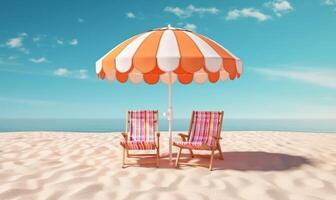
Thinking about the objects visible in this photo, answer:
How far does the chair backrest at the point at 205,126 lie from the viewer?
7242mm

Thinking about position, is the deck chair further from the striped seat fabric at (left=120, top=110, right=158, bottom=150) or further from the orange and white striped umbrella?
the orange and white striped umbrella

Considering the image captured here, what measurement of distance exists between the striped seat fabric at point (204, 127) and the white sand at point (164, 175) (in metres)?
0.48

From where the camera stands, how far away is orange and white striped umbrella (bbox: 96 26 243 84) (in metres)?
6.22

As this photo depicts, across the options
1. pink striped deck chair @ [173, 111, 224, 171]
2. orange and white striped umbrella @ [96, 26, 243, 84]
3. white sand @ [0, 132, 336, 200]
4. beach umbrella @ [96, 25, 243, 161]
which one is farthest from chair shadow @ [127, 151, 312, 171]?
orange and white striped umbrella @ [96, 26, 243, 84]

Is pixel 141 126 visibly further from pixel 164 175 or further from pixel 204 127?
pixel 164 175

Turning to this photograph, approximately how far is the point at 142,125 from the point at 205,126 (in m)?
1.12

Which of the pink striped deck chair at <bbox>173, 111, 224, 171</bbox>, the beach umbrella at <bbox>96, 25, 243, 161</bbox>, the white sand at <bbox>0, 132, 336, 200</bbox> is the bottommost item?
the white sand at <bbox>0, 132, 336, 200</bbox>

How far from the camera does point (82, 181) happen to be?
5.68m

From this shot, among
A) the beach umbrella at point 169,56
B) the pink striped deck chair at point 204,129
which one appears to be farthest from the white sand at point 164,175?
the beach umbrella at point 169,56

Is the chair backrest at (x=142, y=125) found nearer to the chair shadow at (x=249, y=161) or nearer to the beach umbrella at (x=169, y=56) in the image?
the beach umbrella at (x=169, y=56)

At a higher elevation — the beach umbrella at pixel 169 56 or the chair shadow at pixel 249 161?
the beach umbrella at pixel 169 56

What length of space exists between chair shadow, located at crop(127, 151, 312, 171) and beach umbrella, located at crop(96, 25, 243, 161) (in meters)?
0.93

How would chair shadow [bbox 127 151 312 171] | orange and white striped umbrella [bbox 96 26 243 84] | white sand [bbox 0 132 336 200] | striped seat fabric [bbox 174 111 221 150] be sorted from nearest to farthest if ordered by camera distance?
white sand [bbox 0 132 336 200], orange and white striped umbrella [bbox 96 26 243 84], chair shadow [bbox 127 151 312 171], striped seat fabric [bbox 174 111 221 150]

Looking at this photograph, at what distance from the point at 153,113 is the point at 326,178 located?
3.05 meters
